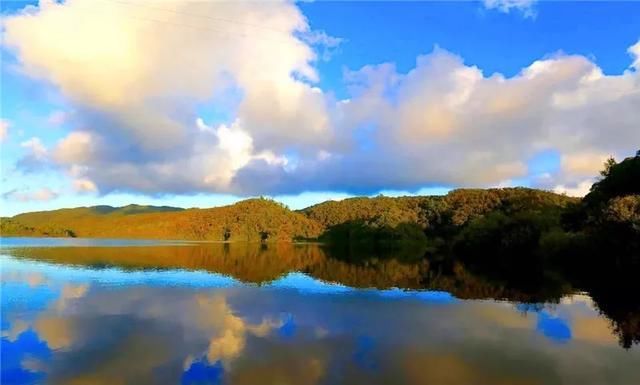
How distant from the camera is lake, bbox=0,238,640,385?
→ 15.9 meters

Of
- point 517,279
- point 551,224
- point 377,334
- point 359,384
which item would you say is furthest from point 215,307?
point 551,224

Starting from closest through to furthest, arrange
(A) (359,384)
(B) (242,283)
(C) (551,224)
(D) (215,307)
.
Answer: (A) (359,384) < (D) (215,307) < (B) (242,283) < (C) (551,224)

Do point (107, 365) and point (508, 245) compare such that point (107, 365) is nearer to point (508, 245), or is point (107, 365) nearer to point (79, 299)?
point (79, 299)

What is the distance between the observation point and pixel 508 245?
82625 mm

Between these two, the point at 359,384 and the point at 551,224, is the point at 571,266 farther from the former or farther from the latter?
the point at 359,384

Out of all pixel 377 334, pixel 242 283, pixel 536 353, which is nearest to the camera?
pixel 536 353

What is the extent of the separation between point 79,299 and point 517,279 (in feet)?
114

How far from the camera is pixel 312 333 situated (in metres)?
21.9

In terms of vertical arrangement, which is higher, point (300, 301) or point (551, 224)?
point (551, 224)

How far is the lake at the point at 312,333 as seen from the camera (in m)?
15.9

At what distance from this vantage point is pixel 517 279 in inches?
1837

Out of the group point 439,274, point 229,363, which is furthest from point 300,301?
point 439,274

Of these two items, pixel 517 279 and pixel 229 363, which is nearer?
pixel 229 363

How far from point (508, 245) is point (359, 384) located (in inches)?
2889
